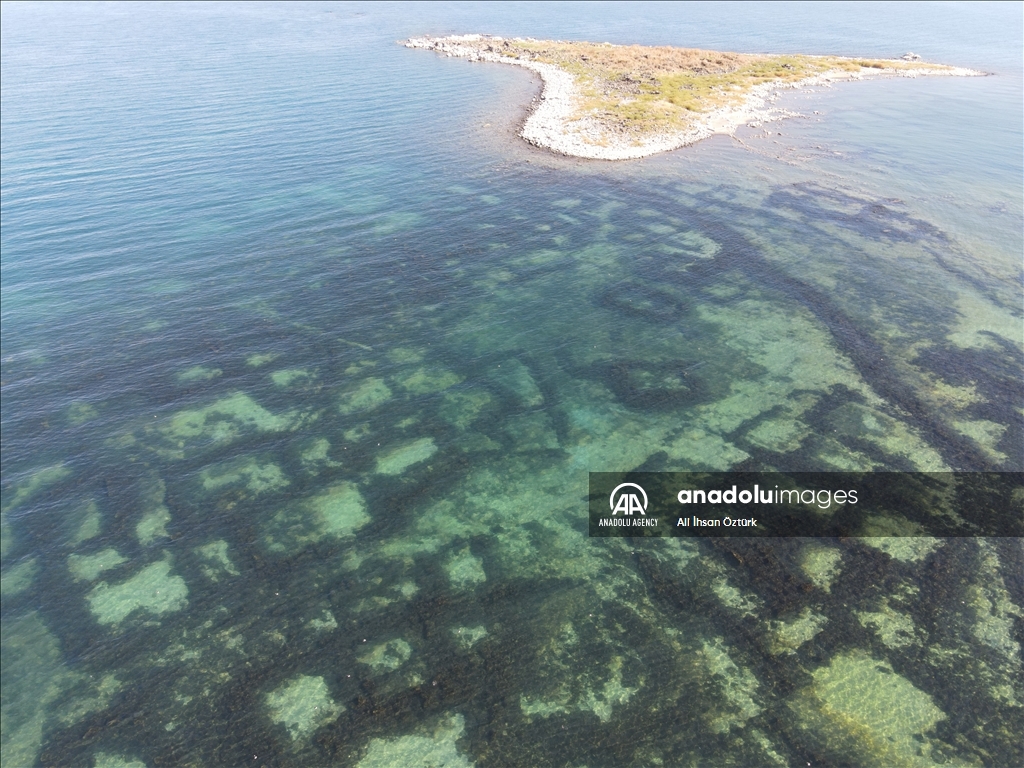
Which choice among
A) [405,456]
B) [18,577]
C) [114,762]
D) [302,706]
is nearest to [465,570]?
[405,456]

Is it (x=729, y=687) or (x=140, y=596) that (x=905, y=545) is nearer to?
(x=729, y=687)

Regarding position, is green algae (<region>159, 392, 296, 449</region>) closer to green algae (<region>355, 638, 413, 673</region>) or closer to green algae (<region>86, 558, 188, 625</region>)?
green algae (<region>86, 558, 188, 625</region>)

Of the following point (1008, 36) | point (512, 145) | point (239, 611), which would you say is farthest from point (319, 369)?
point (1008, 36)

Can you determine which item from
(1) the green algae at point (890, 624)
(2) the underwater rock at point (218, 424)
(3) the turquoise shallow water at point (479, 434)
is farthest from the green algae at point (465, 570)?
(1) the green algae at point (890, 624)

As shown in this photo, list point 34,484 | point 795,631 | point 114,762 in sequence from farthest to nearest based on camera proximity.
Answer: point 34,484
point 795,631
point 114,762

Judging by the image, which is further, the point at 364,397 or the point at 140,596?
the point at 364,397

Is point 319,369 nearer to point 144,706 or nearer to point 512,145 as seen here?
point 144,706

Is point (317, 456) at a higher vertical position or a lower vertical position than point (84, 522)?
higher
